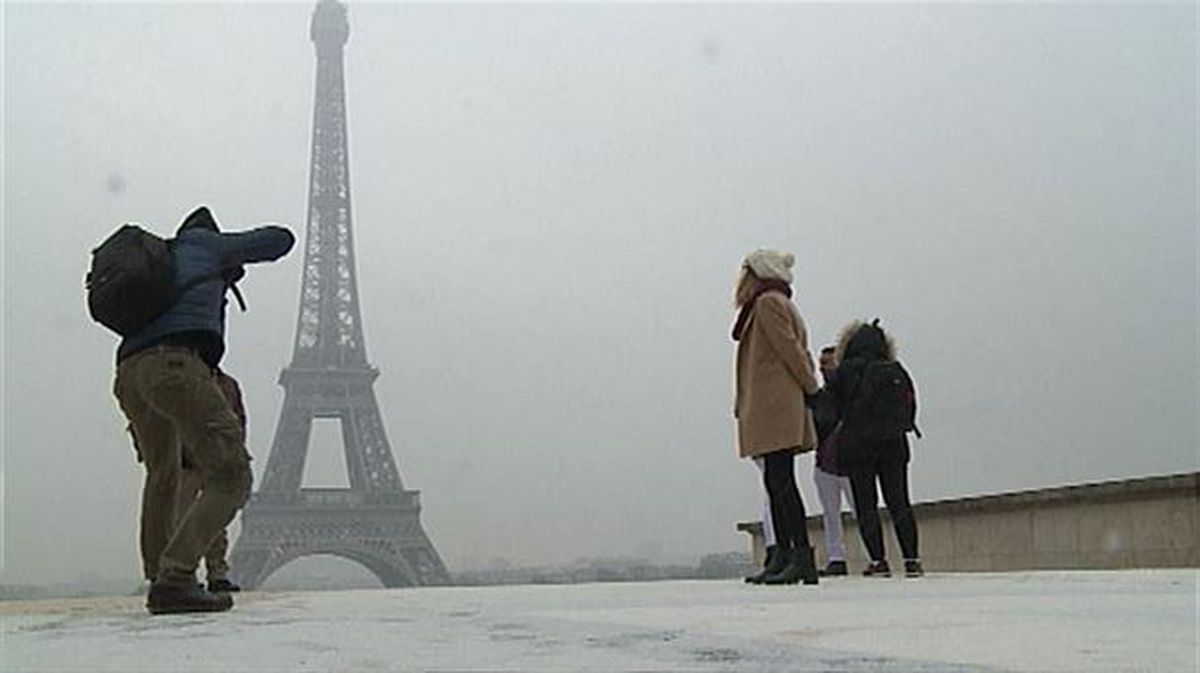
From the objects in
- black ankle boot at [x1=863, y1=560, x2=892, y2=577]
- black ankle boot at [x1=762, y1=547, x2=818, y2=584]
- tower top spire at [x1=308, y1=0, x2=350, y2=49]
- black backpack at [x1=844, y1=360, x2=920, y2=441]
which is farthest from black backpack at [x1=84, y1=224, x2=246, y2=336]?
tower top spire at [x1=308, y1=0, x2=350, y2=49]

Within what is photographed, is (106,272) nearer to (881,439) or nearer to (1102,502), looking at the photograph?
(881,439)

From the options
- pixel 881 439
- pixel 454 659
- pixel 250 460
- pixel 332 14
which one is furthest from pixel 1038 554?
pixel 332 14

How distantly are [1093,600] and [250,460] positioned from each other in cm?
264

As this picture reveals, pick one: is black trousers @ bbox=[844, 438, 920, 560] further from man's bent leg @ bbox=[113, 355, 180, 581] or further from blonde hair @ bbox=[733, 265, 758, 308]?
man's bent leg @ bbox=[113, 355, 180, 581]

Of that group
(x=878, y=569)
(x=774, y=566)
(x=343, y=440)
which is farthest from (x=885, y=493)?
(x=343, y=440)

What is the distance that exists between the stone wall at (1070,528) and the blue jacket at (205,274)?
5.79 m

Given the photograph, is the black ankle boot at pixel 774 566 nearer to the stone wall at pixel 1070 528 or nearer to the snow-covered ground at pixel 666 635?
the snow-covered ground at pixel 666 635

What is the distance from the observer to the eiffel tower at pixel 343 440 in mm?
35562

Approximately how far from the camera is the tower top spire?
52.8 m

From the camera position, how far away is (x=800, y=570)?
518cm

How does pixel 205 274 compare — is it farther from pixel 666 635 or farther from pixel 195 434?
pixel 666 635

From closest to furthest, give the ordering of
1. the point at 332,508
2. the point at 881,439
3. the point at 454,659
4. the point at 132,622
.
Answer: the point at 454,659
the point at 132,622
the point at 881,439
the point at 332,508

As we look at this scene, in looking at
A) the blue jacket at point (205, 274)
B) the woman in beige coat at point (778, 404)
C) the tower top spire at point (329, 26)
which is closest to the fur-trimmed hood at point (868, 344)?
the woman in beige coat at point (778, 404)

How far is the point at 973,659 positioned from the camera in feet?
6.61
